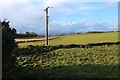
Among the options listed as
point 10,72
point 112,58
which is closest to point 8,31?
point 10,72

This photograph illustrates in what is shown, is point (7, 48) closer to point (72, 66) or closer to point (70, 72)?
point (70, 72)

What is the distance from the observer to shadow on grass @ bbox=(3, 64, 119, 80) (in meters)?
14.2

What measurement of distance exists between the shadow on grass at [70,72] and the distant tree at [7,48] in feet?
2.50

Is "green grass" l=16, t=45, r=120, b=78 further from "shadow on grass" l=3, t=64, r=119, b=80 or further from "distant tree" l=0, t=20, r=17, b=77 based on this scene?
"distant tree" l=0, t=20, r=17, b=77

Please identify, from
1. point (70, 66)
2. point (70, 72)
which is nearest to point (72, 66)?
point (70, 66)

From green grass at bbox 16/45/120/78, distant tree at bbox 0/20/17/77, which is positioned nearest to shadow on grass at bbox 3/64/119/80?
green grass at bbox 16/45/120/78

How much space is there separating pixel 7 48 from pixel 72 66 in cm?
485

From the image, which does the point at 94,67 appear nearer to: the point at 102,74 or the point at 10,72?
the point at 102,74

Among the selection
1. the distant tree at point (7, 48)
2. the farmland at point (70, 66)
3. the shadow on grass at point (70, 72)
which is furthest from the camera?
the farmland at point (70, 66)

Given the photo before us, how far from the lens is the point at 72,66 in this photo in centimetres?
1672

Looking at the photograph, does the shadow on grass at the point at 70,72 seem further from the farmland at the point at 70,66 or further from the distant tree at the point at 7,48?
the distant tree at the point at 7,48

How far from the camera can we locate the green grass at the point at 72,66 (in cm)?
1449

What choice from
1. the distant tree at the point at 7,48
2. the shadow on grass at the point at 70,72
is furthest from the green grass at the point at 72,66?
the distant tree at the point at 7,48

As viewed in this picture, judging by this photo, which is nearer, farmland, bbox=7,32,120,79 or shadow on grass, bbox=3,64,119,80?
shadow on grass, bbox=3,64,119,80
